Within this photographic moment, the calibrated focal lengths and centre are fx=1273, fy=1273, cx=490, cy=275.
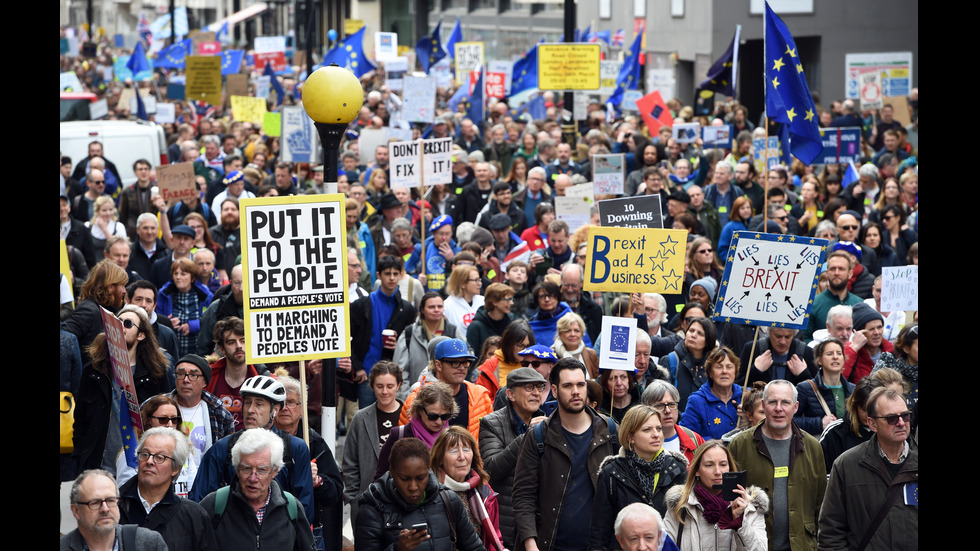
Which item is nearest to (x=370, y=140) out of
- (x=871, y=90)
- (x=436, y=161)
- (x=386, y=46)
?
(x=436, y=161)

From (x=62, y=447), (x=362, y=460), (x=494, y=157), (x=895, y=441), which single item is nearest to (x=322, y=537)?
(x=362, y=460)

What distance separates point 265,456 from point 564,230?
21.4 feet

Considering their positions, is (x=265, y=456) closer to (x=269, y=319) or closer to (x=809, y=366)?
(x=269, y=319)

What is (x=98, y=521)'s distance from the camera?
16.7ft

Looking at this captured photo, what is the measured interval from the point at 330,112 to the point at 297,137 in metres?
11.4

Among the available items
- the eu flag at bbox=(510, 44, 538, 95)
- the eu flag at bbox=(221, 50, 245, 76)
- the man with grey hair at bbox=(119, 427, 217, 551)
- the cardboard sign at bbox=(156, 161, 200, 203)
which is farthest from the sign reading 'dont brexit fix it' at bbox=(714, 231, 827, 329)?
the eu flag at bbox=(221, 50, 245, 76)

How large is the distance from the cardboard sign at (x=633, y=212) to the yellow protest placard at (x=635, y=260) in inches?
79.6

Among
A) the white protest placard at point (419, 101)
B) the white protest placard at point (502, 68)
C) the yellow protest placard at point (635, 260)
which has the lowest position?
the yellow protest placard at point (635, 260)

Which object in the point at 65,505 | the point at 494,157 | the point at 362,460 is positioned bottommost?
the point at 65,505

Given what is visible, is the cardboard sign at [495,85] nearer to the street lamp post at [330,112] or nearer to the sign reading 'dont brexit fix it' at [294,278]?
the street lamp post at [330,112]

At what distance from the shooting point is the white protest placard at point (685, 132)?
19734 mm

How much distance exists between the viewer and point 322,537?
6598 millimetres

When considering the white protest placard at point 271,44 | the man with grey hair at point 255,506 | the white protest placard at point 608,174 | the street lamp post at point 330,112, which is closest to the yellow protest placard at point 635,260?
the street lamp post at point 330,112

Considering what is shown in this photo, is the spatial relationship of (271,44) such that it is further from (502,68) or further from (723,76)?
(723,76)
